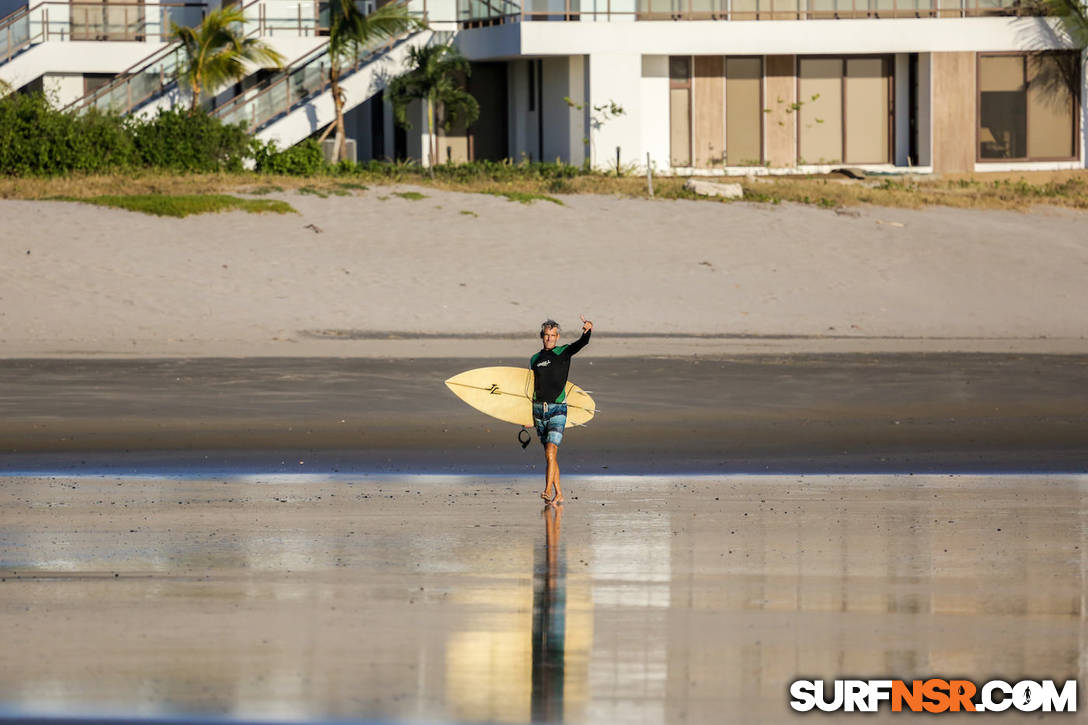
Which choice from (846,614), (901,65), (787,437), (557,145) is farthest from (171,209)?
(846,614)

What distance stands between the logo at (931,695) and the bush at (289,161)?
3012 centimetres

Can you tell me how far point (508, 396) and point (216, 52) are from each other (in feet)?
93.6

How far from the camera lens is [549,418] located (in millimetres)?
12797

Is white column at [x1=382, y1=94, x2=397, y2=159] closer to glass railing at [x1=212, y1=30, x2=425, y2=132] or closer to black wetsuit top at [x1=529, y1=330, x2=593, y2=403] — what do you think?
glass railing at [x1=212, y1=30, x2=425, y2=132]

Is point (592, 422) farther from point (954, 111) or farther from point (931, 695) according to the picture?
point (954, 111)

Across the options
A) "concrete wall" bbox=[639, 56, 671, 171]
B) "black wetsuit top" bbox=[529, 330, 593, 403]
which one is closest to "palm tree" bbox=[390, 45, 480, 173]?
"concrete wall" bbox=[639, 56, 671, 171]

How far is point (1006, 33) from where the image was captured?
41.7m

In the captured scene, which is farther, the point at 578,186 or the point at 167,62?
the point at 167,62

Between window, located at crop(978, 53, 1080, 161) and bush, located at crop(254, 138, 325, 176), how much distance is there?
52.5ft

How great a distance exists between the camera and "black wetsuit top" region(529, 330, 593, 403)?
42.0 feet

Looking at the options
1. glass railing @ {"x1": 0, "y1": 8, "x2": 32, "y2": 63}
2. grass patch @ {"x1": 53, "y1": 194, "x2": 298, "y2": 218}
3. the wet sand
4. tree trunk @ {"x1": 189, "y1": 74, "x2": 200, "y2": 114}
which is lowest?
the wet sand

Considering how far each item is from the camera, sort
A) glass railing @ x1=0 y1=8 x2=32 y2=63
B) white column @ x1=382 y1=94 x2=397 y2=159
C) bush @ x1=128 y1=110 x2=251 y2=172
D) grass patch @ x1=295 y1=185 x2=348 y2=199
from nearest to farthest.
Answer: grass patch @ x1=295 y1=185 x2=348 y2=199 → bush @ x1=128 y1=110 x2=251 y2=172 → glass railing @ x1=0 y1=8 x2=32 y2=63 → white column @ x1=382 y1=94 x2=397 y2=159

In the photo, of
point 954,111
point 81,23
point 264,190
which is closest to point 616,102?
point 954,111

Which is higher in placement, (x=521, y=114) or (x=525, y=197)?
(x=521, y=114)
